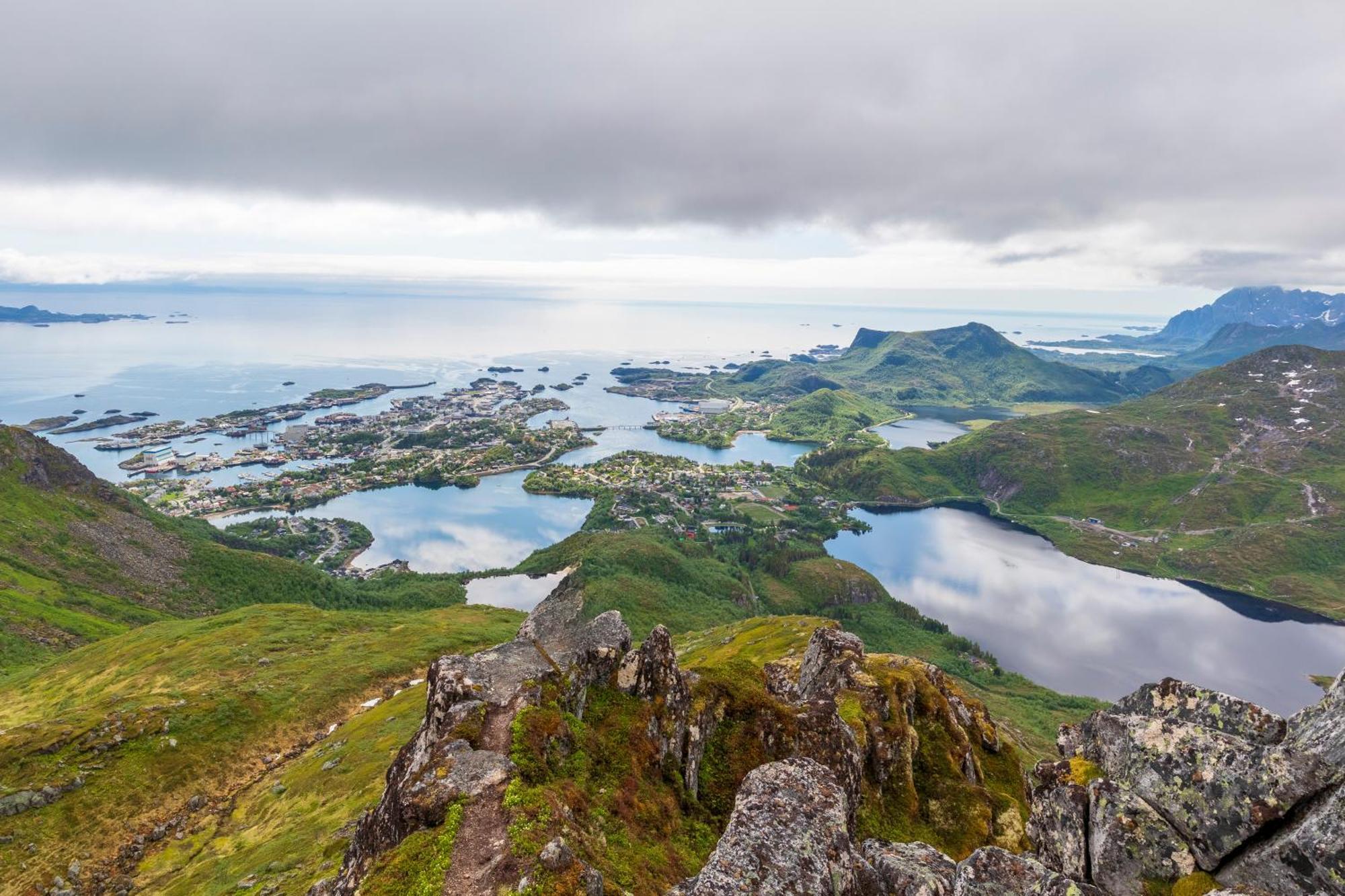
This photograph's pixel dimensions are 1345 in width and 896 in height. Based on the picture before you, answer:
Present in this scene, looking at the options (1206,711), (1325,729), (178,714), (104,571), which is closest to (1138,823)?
(1325,729)

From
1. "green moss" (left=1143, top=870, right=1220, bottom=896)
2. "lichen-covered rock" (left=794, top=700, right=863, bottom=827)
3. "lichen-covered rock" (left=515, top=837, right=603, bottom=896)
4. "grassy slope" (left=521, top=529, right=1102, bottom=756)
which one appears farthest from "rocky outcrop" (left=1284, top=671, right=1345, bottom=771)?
"grassy slope" (left=521, top=529, right=1102, bottom=756)

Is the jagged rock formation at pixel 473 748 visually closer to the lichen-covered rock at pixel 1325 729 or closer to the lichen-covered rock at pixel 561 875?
the lichen-covered rock at pixel 561 875

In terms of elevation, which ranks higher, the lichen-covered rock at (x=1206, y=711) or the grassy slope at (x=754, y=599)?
the lichen-covered rock at (x=1206, y=711)

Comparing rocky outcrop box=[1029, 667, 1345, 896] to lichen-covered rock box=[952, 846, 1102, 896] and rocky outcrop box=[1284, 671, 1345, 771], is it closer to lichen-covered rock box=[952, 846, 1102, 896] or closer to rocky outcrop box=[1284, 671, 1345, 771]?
rocky outcrop box=[1284, 671, 1345, 771]

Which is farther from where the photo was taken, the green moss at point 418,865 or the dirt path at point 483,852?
the green moss at point 418,865

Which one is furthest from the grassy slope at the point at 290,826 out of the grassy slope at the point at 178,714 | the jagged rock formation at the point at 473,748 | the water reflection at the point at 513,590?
the water reflection at the point at 513,590

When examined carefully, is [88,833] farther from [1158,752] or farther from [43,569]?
[43,569]
